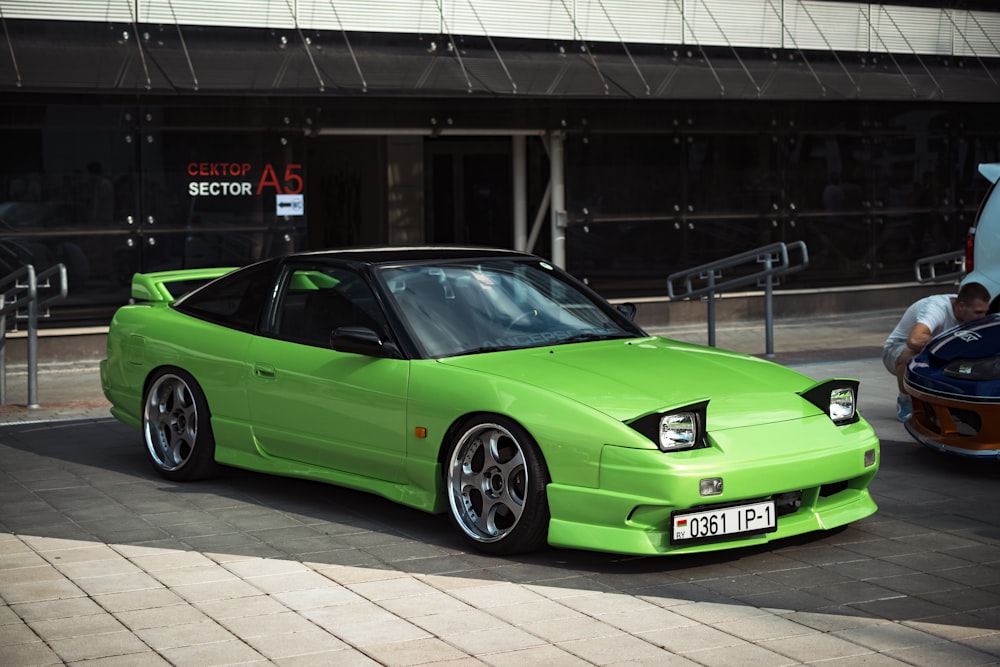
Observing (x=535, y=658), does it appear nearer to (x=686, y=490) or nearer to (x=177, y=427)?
(x=686, y=490)

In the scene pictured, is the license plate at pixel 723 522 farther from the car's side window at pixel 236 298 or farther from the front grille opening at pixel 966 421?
the car's side window at pixel 236 298

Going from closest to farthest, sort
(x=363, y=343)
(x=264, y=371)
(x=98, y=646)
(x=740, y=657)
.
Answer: (x=740, y=657), (x=98, y=646), (x=363, y=343), (x=264, y=371)

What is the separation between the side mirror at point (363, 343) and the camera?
7.43m

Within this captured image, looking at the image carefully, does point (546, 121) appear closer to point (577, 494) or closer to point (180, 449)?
point (180, 449)

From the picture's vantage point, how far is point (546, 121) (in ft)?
58.9

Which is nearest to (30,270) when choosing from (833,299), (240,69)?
(240,69)

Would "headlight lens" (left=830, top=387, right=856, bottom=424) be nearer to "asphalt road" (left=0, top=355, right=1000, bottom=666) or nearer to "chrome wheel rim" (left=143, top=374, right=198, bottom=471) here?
"asphalt road" (left=0, top=355, right=1000, bottom=666)

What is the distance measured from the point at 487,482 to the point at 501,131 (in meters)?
11.3

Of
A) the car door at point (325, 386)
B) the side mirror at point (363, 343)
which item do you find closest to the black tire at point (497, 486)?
the car door at point (325, 386)

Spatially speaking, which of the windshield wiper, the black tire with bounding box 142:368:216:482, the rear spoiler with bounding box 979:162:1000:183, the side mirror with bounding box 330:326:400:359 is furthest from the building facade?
the windshield wiper

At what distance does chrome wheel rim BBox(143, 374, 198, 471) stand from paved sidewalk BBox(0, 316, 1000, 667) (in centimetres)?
21

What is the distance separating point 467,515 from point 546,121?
37.7 feet

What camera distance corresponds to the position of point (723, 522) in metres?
6.48

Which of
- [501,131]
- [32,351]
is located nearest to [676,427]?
[32,351]
